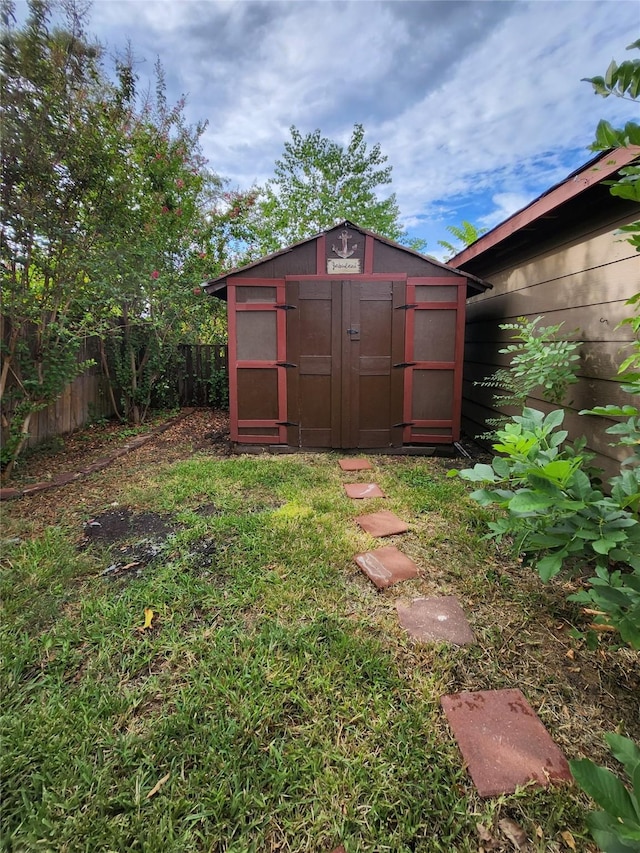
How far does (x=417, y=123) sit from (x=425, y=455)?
5.27 metres

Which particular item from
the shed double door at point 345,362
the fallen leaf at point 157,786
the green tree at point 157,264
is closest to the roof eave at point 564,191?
the shed double door at point 345,362

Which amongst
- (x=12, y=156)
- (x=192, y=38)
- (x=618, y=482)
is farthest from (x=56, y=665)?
(x=192, y=38)

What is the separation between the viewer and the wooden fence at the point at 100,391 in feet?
13.9

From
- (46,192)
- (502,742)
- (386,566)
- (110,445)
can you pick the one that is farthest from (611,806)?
(110,445)

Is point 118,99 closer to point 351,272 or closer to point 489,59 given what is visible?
point 351,272

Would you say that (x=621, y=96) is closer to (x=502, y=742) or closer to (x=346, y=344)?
(x=502, y=742)

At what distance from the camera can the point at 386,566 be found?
2.05m

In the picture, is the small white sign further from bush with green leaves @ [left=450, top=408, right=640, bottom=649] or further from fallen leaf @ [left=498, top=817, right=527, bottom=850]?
fallen leaf @ [left=498, top=817, right=527, bottom=850]

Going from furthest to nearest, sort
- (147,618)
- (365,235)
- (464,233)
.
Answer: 1. (464,233)
2. (365,235)
3. (147,618)

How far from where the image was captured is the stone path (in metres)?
1.06

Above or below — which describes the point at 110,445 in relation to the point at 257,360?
below

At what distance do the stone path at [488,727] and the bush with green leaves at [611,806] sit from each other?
19.9 inches

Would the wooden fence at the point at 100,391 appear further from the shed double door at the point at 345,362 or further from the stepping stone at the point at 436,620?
the stepping stone at the point at 436,620

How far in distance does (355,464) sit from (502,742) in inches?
107
